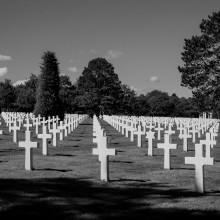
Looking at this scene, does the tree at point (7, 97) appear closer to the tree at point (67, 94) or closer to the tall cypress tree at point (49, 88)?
the tree at point (67, 94)

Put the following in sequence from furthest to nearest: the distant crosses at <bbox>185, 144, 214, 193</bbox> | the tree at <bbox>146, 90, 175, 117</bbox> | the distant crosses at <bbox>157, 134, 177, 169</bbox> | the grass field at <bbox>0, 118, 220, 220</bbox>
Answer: the tree at <bbox>146, 90, 175, 117</bbox> → the distant crosses at <bbox>157, 134, 177, 169</bbox> → the distant crosses at <bbox>185, 144, 214, 193</bbox> → the grass field at <bbox>0, 118, 220, 220</bbox>

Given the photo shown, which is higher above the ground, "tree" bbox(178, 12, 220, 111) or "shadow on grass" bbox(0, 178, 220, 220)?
"tree" bbox(178, 12, 220, 111)

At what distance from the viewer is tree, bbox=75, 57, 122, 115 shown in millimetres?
72562

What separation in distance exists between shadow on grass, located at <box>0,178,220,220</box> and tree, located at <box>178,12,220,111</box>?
3544 cm

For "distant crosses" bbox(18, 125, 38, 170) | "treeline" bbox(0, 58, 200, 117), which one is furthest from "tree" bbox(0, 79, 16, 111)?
"distant crosses" bbox(18, 125, 38, 170)

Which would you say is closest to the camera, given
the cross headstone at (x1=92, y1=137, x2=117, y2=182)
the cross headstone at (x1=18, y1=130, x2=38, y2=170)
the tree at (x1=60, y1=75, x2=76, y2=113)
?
the cross headstone at (x1=92, y1=137, x2=117, y2=182)

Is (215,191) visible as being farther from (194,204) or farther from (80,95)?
(80,95)

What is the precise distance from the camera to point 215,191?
653 centimetres

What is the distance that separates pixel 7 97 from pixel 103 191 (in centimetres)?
6390

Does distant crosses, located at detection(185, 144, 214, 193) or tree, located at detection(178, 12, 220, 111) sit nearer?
distant crosses, located at detection(185, 144, 214, 193)

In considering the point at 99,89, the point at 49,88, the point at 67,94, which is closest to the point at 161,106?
the point at 99,89

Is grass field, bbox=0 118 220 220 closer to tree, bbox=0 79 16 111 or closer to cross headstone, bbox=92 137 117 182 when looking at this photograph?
cross headstone, bbox=92 137 117 182

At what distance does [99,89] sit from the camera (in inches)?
2876

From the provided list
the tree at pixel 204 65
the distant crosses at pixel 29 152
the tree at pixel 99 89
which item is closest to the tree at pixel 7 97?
the tree at pixel 99 89
